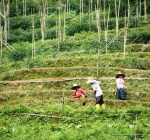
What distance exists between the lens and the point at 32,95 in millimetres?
16359

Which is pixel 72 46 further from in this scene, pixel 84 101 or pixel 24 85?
pixel 84 101

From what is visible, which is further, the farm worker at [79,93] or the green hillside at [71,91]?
the farm worker at [79,93]

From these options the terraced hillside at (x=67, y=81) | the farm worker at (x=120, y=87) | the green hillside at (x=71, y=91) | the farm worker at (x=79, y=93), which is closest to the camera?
the green hillside at (x=71, y=91)

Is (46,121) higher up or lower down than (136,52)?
lower down

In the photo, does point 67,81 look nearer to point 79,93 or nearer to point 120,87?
point 79,93

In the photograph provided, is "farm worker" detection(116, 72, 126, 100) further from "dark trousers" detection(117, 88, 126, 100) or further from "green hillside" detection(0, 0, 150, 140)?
"green hillside" detection(0, 0, 150, 140)

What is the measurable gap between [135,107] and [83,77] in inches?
184

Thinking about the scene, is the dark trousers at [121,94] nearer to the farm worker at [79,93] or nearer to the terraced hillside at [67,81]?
the terraced hillside at [67,81]

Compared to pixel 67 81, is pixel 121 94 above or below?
below

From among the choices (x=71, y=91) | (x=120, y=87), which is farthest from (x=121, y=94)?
(x=71, y=91)

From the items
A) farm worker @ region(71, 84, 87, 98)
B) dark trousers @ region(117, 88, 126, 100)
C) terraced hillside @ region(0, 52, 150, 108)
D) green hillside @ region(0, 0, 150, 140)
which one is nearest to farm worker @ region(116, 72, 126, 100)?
dark trousers @ region(117, 88, 126, 100)

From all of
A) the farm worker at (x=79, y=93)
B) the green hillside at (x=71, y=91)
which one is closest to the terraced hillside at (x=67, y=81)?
the green hillside at (x=71, y=91)

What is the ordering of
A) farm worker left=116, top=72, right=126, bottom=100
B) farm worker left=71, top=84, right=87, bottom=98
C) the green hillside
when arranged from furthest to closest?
farm worker left=116, top=72, right=126, bottom=100 < farm worker left=71, top=84, right=87, bottom=98 < the green hillside

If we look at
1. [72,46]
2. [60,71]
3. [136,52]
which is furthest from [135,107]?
[72,46]
